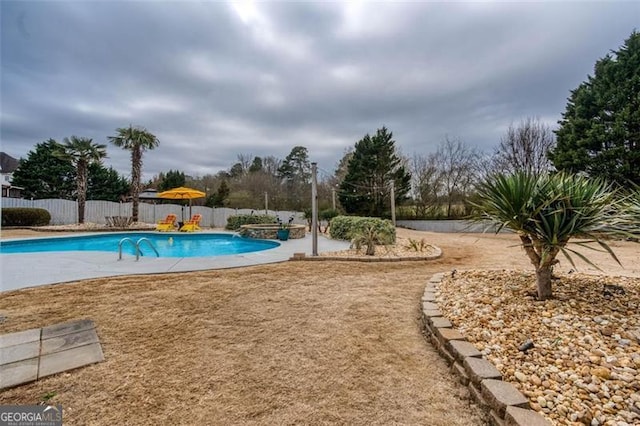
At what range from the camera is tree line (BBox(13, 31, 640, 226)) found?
1137cm

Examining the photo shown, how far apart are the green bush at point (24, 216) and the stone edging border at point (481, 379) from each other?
1872 cm

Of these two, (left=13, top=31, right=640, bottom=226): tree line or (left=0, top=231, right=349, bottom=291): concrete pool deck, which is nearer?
(left=0, top=231, right=349, bottom=291): concrete pool deck

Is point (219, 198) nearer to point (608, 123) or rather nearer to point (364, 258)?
point (364, 258)

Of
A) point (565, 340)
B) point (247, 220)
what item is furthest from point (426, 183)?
point (565, 340)

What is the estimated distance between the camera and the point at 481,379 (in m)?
1.85

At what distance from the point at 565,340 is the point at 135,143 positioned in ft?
58.5

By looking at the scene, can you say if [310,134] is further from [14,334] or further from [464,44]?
[14,334]

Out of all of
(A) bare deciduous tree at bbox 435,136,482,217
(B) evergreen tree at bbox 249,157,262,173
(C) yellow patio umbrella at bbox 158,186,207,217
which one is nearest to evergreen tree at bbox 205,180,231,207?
(B) evergreen tree at bbox 249,157,262,173

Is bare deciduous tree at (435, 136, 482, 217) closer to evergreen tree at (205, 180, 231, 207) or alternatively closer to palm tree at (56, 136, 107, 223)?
evergreen tree at (205, 180, 231, 207)

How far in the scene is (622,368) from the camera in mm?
1787

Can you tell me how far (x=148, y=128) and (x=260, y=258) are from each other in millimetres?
12912
